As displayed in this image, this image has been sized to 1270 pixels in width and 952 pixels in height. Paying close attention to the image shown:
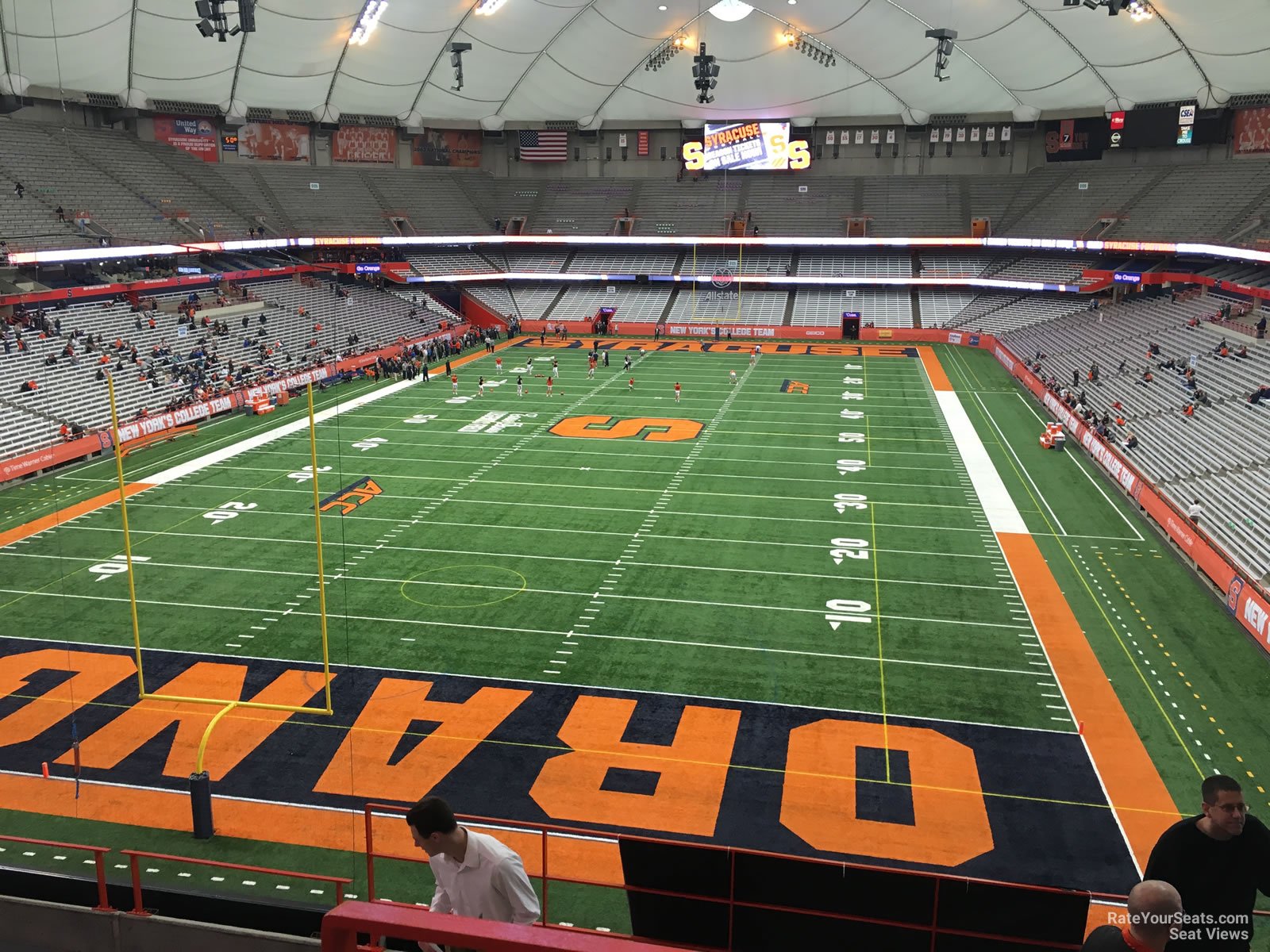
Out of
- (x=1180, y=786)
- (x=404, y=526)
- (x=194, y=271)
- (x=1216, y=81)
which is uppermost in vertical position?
(x=1216, y=81)

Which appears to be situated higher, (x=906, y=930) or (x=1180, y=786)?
(x=906, y=930)

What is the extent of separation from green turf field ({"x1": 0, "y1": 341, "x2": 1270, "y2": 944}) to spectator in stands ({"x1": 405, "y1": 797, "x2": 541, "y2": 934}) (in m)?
5.30

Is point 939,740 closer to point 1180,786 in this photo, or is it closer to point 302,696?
point 1180,786

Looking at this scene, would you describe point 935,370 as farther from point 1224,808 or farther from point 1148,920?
point 1148,920

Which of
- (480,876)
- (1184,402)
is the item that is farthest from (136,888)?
(1184,402)

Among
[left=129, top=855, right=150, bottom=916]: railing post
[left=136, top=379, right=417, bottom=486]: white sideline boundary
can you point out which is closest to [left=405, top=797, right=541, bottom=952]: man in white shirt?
[left=129, top=855, right=150, bottom=916]: railing post

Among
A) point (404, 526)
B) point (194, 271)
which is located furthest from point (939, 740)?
→ point (194, 271)

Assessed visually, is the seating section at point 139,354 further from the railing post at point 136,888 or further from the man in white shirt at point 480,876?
the man in white shirt at point 480,876

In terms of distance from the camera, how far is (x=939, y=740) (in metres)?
12.8

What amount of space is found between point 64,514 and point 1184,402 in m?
31.4

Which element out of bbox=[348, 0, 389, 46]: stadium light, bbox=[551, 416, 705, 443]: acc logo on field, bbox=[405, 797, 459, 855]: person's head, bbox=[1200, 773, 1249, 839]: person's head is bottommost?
bbox=[551, 416, 705, 443]: acc logo on field

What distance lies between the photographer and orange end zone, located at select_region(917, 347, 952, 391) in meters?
40.1

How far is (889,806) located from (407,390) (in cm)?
3161

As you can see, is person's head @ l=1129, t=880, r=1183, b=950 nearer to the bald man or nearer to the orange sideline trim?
the bald man
